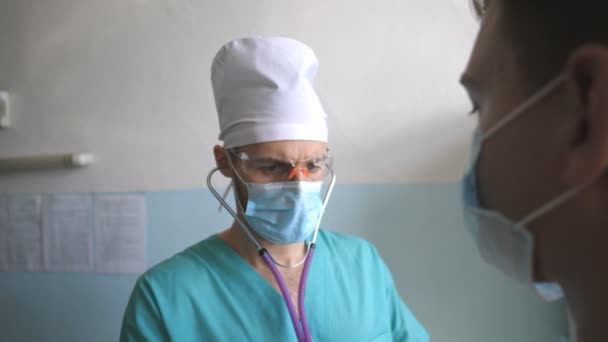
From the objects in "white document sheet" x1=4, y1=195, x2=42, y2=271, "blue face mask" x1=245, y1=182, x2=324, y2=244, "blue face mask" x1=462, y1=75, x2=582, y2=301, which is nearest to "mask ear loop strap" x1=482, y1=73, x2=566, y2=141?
"blue face mask" x1=462, y1=75, x2=582, y2=301

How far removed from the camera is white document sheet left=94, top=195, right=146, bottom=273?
147cm

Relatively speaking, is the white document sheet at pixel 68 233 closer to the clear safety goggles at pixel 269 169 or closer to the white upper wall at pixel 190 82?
the white upper wall at pixel 190 82

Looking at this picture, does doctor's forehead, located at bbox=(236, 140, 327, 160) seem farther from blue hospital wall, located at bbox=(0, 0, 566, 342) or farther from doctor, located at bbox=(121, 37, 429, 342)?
blue hospital wall, located at bbox=(0, 0, 566, 342)

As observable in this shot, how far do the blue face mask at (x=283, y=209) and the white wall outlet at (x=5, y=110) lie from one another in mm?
1223

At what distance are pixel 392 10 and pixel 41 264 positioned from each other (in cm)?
156

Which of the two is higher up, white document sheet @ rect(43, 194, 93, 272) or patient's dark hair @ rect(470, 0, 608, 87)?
patient's dark hair @ rect(470, 0, 608, 87)

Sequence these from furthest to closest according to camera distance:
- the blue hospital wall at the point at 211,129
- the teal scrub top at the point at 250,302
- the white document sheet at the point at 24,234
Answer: the white document sheet at the point at 24,234
the blue hospital wall at the point at 211,129
the teal scrub top at the point at 250,302

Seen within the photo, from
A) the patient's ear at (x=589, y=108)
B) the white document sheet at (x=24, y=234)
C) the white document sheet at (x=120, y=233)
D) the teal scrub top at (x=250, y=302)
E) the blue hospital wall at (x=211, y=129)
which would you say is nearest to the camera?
the patient's ear at (x=589, y=108)

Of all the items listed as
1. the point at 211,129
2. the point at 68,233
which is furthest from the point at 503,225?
the point at 68,233

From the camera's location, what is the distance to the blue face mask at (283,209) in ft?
2.98

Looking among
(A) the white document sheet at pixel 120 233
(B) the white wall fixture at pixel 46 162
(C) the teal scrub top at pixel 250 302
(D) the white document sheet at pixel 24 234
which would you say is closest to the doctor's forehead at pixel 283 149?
(C) the teal scrub top at pixel 250 302

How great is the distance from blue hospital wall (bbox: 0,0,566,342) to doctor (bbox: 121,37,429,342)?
0.36 m

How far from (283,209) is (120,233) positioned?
2.80 ft

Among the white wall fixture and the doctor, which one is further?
the white wall fixture
